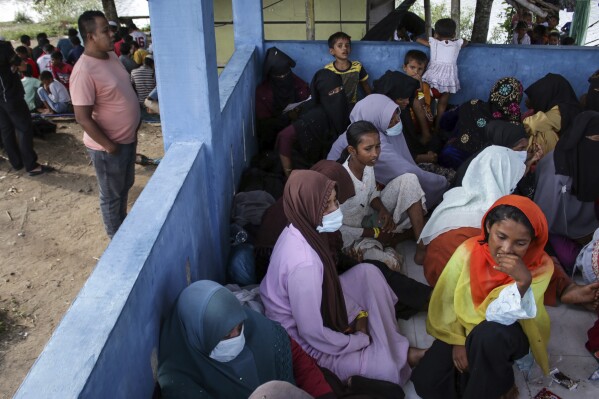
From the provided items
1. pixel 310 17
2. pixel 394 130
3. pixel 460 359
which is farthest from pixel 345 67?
pixel 460 359

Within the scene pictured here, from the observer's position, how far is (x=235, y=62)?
532 centimetres

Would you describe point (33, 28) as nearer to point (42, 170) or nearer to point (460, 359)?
point (42, 170)

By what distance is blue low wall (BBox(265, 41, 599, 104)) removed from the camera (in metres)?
5.91

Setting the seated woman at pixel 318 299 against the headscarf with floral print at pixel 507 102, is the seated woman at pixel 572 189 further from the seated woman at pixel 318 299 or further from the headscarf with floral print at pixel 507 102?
the seated woman at pixel 318 299

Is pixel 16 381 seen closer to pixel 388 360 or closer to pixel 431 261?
pixel 388 360

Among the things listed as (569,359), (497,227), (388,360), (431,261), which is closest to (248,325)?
(388,360)

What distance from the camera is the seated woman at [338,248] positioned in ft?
11.7

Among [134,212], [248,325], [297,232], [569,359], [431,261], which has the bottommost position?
[569,359]

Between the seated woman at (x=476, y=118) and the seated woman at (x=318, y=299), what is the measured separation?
7.60ft

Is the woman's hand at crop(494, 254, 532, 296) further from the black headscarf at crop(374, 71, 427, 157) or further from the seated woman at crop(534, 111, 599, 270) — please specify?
the black headscarf at crop(374, 71, 427, 157)

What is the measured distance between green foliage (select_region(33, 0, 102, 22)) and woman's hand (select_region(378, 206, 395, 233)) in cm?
1999

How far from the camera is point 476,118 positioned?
5.09 metres

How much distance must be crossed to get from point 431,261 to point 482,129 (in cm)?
173

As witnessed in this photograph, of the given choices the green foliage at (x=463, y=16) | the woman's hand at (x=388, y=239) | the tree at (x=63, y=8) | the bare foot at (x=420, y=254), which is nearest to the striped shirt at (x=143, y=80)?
the woman's hand at (x=388, y=239)
